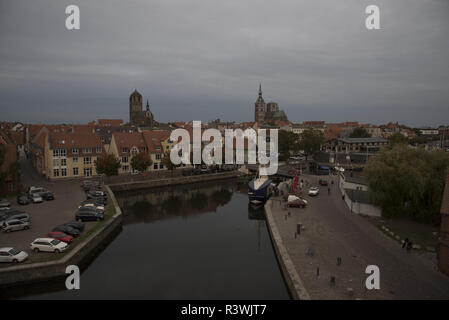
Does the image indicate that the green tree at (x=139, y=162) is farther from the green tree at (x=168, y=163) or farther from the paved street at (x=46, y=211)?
the paved street at (x=46, y=211)

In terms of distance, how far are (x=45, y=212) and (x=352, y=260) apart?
1021 inches

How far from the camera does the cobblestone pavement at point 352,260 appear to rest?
1488 centimetres

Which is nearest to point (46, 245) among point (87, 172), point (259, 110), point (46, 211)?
point (46, 211)

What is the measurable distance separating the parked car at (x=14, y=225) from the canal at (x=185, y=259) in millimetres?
6203

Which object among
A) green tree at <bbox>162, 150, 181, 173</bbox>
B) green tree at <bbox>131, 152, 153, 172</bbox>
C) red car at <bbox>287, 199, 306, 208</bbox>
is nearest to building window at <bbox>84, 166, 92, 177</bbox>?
green tree at <bbox>131, 152, 153, 172</bbox>

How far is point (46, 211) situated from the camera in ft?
94.1

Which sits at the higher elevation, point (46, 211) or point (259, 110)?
point (259, 110)

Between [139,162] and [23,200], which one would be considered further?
[139,162]

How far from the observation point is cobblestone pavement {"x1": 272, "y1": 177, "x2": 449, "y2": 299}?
48.8 ft

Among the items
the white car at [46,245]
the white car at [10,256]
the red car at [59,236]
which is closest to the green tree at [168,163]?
the red car at [59,236]

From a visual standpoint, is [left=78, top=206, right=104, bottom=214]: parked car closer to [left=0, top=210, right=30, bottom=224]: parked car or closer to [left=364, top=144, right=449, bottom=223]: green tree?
[left=0, top=210, right=30, bottom=224]: parked car

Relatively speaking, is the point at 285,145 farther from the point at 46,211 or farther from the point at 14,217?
the point at 14,217

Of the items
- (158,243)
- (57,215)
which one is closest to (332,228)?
(158,243)

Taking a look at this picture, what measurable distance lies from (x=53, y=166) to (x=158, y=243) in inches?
1103
